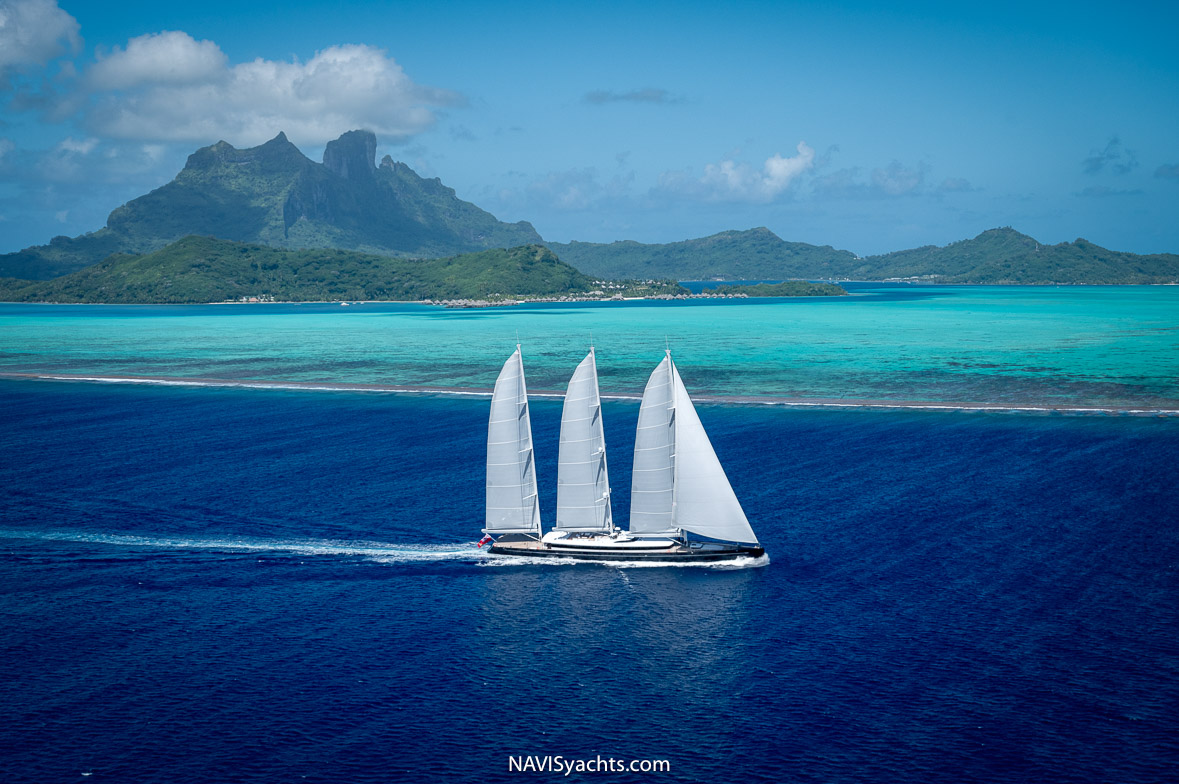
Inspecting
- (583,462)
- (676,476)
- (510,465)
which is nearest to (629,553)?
(676,476)

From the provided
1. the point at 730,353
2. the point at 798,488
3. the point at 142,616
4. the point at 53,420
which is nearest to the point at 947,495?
the point at 798,488

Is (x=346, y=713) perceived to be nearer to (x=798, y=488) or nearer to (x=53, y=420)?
(x=798, y=488)

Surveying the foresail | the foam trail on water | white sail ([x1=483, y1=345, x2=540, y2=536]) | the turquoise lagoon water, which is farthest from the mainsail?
the turquoise lagoon water

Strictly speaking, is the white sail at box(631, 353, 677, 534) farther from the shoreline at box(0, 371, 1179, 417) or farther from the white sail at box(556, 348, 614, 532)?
the shoreline at box(0, 371, 1179, 417)
